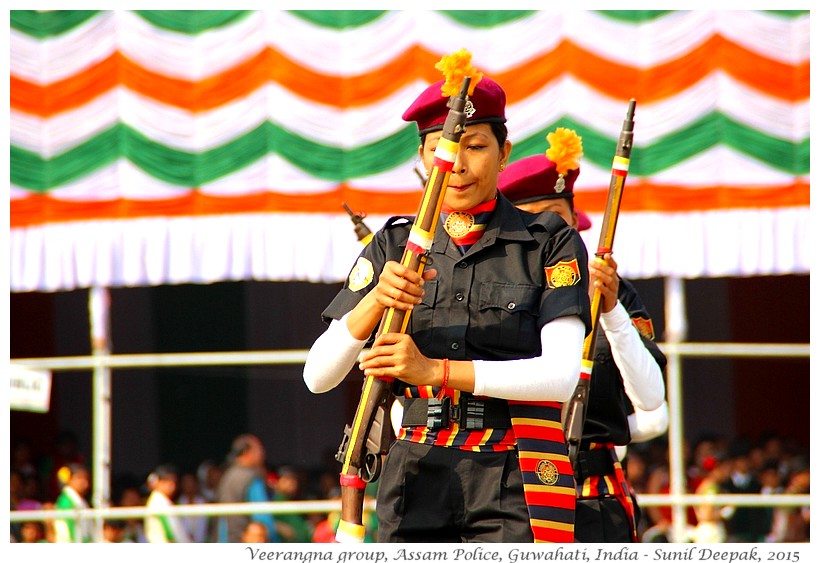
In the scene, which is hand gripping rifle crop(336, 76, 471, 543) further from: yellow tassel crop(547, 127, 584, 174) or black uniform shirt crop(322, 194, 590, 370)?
yellow tassel crop(547, 127, 584, 174)

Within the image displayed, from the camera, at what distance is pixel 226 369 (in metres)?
13.0

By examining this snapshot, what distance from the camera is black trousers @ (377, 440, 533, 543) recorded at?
334 cm

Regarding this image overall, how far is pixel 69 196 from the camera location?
8562mm

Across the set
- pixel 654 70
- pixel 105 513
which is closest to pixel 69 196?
pixel 105 513

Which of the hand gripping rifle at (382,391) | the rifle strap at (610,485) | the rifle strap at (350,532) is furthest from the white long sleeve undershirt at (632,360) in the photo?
the rifle strap at (350,532)

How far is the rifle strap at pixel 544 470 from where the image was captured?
3346 mm

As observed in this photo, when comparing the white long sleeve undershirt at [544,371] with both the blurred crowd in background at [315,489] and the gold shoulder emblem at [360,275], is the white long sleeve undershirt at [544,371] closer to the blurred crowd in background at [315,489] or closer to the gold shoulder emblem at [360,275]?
the gold shoulder emblem at [360,275]

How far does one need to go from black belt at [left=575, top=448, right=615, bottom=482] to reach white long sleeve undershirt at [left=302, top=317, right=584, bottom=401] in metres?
1.28

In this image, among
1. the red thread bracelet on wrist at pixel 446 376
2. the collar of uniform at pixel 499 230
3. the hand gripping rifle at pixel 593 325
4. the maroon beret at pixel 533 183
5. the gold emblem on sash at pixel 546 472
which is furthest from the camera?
the maroon beret at pixel 533 183

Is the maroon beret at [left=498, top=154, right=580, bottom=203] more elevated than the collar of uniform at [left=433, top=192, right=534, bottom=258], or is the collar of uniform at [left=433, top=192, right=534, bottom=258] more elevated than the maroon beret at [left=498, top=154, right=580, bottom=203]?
the maroon beret at [left=498, top=154, right=580, bottom=203]

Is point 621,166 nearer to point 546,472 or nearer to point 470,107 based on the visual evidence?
point 470,107

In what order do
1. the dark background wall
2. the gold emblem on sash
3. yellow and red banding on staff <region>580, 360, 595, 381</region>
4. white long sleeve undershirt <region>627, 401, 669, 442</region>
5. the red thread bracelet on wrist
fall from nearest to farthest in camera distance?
the red thread bracelet on wrist, the gold emblem on sash, yellow and red banding on staff <region>580, 360, 595, 381</region>, white long sleeve undershirt <region>627, 401, 669, 442</region>, the dark background wall

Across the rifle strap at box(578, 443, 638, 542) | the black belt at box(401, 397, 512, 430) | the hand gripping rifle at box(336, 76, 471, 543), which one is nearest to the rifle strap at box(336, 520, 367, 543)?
the hand gripping rifle at box(336, 76, 471, 543)

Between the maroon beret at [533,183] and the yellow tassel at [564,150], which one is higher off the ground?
the yellow tassel at [564,150]
